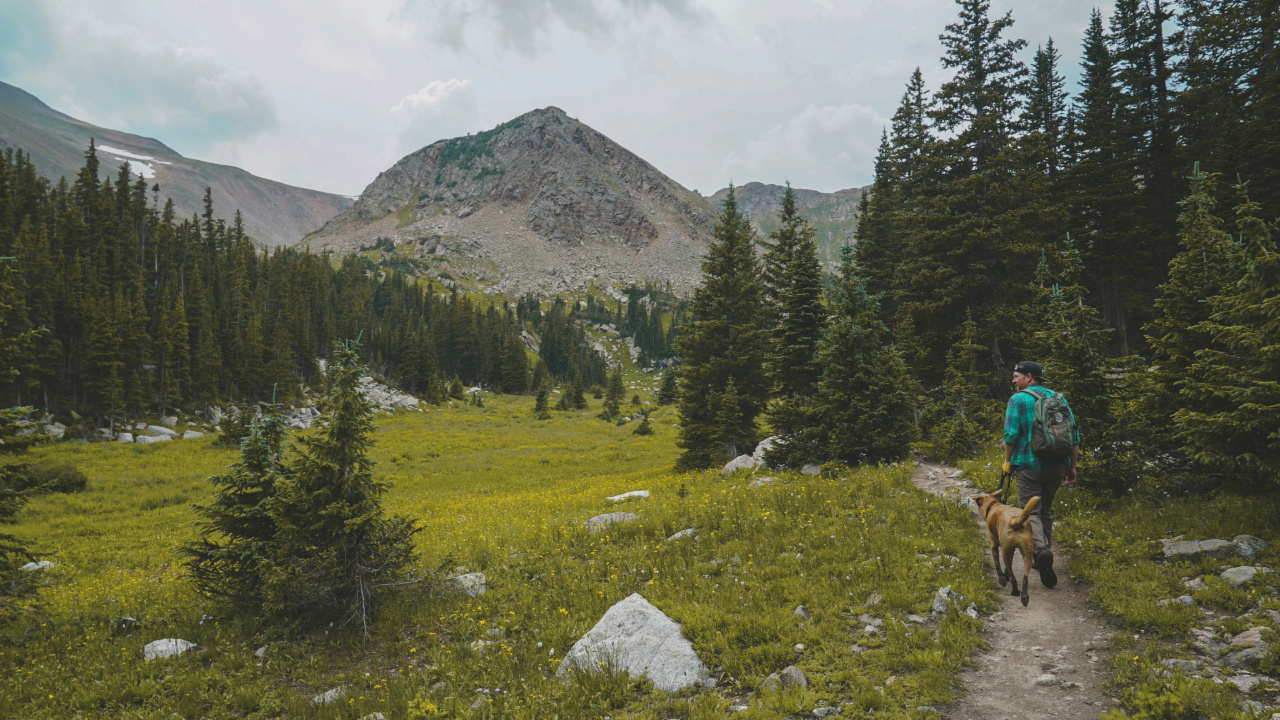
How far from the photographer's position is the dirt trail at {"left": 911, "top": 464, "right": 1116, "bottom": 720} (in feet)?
16.2

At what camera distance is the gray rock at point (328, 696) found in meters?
6.50

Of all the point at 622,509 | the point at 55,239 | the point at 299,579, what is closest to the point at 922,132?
the point at 622,509

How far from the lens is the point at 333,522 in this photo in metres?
8.38

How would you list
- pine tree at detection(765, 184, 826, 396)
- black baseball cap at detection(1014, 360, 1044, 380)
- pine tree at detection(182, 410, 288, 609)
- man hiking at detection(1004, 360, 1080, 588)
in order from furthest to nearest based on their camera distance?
pine tree at detection(765, 184, 826, 396), pine tree at detection(182, 410, 288, 609), black baseball cap at detection(1014, 360, 1044, 380), man hiking at detection(1004, 360, 1080, 588)

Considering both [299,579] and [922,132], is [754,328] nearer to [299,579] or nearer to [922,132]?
[299,579]

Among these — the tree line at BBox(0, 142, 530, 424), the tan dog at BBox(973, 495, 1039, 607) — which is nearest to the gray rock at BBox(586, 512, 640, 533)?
the tan dog at BBox(973, 495, 1039, 607)

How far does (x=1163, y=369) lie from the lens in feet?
30.7

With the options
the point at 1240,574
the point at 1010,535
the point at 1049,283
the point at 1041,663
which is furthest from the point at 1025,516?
the point at 1049,283

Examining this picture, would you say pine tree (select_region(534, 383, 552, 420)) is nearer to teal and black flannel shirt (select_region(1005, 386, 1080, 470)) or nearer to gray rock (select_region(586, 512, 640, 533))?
gray rock (select_region(586, 512, 640, 533))

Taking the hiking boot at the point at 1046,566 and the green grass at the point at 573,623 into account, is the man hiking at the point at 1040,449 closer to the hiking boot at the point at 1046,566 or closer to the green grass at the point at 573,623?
the hiking boot at the point at 1046,566

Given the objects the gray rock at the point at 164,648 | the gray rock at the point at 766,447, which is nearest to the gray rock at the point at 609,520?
the gray rock at the point at 766,447

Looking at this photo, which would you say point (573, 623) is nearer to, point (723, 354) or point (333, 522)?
point (333, 522)

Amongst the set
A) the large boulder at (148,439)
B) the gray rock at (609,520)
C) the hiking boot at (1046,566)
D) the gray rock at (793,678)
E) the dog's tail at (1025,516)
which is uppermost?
the dog's tail at (1025,516)

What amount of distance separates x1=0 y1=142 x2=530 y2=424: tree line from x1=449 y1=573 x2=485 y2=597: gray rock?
9494mm
